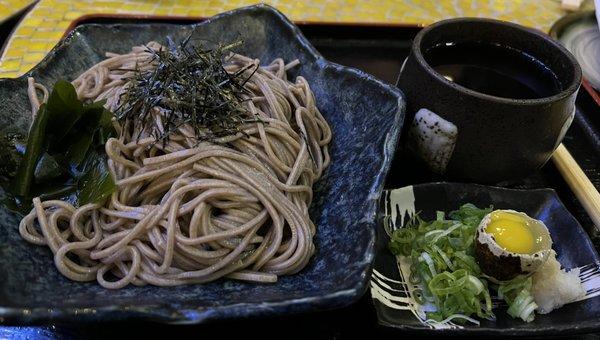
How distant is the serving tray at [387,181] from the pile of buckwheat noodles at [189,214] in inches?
5.4

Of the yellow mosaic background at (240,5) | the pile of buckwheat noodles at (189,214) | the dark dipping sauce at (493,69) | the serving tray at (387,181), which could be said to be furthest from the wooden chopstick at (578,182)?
the yellow mosaic background at (240,5)

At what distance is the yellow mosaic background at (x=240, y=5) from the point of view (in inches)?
94.8

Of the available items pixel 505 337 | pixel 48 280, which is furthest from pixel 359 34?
pixel 48 280

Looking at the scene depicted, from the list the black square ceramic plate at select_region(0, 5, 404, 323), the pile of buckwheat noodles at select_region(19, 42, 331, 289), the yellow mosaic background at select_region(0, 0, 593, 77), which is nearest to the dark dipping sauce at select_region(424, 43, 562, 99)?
the black square ceramic plate at select_region(0, 5, 404, 323)

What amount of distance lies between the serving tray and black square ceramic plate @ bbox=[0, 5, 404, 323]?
0.34 ft

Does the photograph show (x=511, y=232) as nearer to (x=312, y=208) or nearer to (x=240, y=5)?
(x=312, y=208)

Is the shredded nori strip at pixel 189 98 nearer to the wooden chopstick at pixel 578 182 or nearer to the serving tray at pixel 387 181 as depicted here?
the serving tray at pixel 387 181

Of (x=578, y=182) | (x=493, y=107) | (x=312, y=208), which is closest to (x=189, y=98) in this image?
(x=312, y=208)

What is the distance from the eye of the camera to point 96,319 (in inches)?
44.7

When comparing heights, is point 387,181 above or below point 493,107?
below

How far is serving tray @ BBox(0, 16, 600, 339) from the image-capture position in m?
1.38

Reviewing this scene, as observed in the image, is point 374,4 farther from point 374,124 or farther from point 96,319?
point 96,319

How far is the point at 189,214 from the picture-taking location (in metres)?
1.46

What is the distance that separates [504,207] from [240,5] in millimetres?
1951
